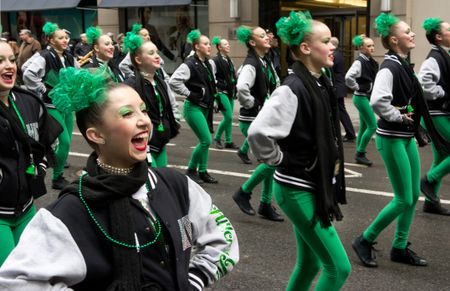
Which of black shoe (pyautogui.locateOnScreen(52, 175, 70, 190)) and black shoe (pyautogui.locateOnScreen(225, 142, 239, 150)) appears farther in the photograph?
black shoe (pyautogui.locateOnScreen(225, 142, 239, 150))

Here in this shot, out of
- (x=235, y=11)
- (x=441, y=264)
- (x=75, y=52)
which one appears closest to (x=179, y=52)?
(x=235, y=11)

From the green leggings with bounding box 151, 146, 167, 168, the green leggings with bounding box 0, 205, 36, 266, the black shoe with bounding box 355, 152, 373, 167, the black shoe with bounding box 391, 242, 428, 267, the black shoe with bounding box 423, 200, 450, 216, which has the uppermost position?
the green leggings with bounding box 0, 205, 36, 266

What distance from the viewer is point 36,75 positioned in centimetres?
867

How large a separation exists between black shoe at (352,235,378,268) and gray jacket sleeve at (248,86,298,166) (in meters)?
1.79

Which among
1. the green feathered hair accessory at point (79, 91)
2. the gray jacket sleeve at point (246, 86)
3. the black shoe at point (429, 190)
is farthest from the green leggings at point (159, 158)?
the green feathered hair accessory at point (79, 91)

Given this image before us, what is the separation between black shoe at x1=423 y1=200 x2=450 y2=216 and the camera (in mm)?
6867

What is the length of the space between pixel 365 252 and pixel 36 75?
17.3 feet

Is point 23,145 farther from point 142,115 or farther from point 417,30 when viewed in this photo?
point 417,30

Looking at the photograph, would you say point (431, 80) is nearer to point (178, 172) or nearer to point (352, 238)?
point (352, 238)

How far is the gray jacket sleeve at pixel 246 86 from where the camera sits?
25.8 ft

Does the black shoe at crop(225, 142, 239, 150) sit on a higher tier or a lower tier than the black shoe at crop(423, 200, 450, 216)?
lower

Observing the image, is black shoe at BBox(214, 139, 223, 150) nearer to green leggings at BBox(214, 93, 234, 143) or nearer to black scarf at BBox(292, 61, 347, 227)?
green leggings at BBox(214, 93, 234, 143)

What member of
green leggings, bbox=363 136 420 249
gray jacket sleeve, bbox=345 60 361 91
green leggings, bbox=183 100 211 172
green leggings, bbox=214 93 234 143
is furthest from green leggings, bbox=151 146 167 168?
gray jacket sleeve, bbox=345 60 361 91

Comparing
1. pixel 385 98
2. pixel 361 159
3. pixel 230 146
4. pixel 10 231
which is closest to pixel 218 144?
pixel 230 146
